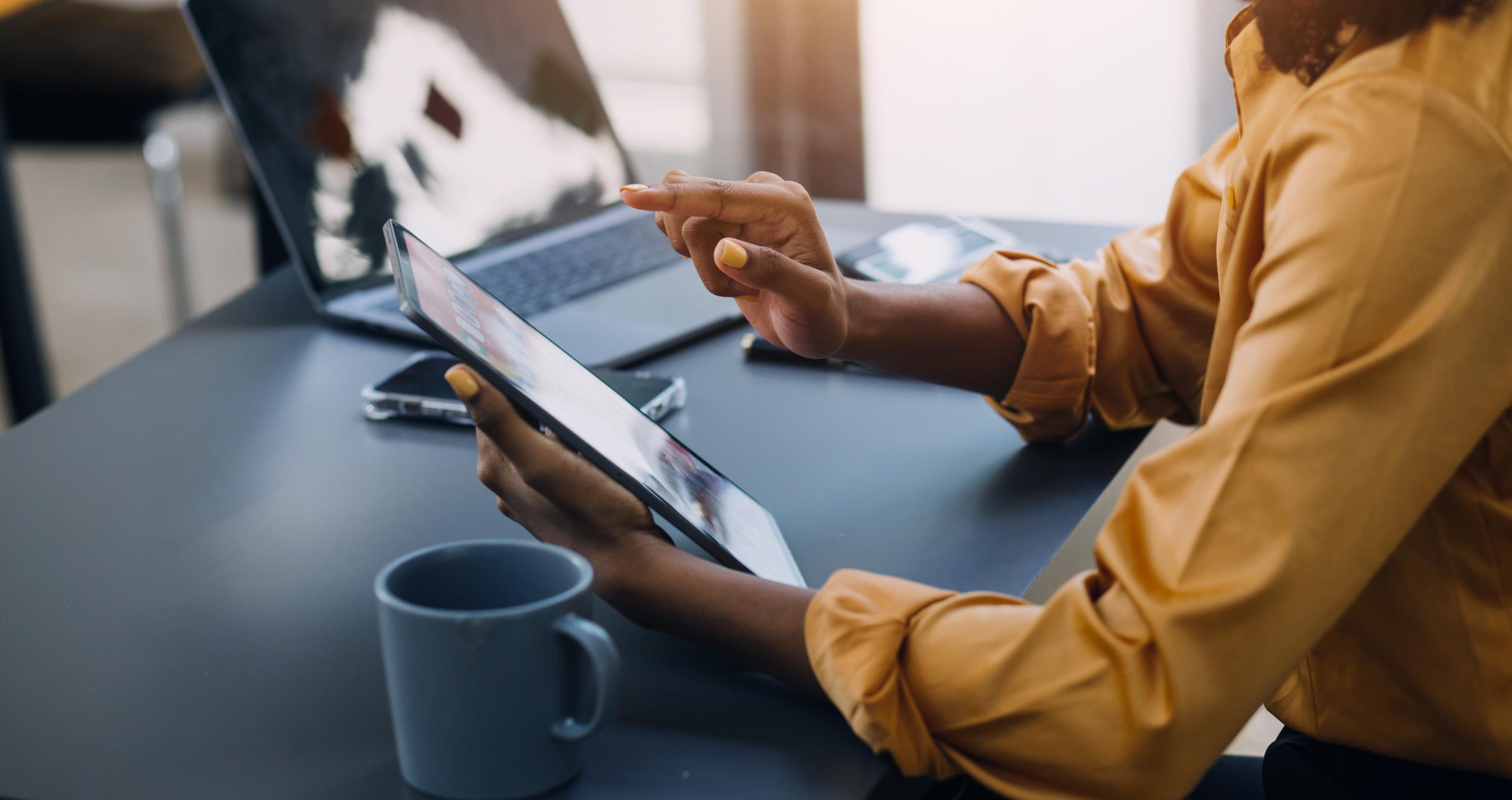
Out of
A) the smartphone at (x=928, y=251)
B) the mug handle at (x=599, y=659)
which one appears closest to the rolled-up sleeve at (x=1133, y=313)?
the smartphone at (x=928, y=251)

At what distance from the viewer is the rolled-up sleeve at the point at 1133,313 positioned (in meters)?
0.88

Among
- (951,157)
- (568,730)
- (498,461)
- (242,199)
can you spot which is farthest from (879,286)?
(242,199)

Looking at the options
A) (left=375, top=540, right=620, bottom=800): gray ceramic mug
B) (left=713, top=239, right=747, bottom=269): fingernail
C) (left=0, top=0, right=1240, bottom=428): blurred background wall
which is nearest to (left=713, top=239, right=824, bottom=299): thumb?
(left=713, top=239, right=747, bottom=269): fingernail

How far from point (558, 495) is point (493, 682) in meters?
0.13

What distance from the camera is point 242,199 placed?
11.7 ft

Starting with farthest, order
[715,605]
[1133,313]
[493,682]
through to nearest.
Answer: [1133,313]
[715,605]
[493,682]

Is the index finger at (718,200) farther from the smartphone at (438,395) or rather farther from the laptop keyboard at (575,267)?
the laptop keyboard at (575,267)

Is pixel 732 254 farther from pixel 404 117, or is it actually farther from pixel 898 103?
pixel 898 103

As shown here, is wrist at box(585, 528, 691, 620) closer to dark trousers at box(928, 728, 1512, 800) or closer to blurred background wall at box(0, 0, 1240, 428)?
dark trousers at box(928, 728, 1512, 800)

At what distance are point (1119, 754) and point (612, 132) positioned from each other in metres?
0.86

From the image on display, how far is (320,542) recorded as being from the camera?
0.73m

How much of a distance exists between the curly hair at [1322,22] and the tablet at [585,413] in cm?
32

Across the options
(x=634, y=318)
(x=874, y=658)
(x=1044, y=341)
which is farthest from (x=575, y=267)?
(x=874, y=658)

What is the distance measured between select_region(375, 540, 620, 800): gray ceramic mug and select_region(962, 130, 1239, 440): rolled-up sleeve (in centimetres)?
43
